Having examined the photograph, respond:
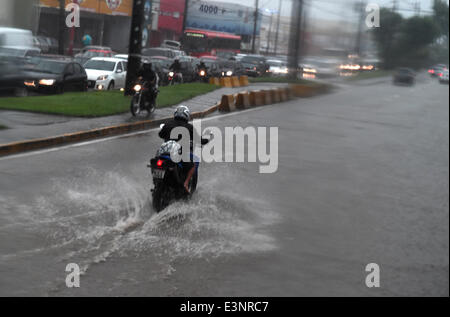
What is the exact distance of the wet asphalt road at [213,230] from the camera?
537 centimetres

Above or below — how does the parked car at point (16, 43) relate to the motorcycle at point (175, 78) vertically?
above

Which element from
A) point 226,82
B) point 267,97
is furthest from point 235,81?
point 267,97

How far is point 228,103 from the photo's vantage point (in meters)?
6.67

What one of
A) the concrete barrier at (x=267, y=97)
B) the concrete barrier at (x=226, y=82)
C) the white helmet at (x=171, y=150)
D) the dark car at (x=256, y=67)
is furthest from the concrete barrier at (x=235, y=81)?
the white helmet at (x=171, y=150)

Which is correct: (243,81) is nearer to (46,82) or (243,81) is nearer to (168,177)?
(168,177)

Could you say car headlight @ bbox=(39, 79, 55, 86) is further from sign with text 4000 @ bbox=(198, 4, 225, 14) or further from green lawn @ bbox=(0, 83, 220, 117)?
sign with text 4000 @ bbox=(198, 4, 225, 14)

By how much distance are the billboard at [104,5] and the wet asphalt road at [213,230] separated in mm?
1070

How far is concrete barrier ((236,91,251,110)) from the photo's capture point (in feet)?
23.1

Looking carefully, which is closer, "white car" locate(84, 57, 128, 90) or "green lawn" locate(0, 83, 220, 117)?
"green lawn" locate(0, 83, 220, 117)

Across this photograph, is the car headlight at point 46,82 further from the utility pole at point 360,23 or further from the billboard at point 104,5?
the utility pole at point 360,23

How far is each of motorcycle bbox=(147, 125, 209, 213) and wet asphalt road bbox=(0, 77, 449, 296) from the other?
27cm

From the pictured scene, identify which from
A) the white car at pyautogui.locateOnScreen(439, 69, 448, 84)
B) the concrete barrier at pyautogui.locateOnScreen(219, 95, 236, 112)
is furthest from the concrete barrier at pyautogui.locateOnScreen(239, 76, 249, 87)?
the white car at pyautogui.locateOnScreen(439, 69, 448, 84)
